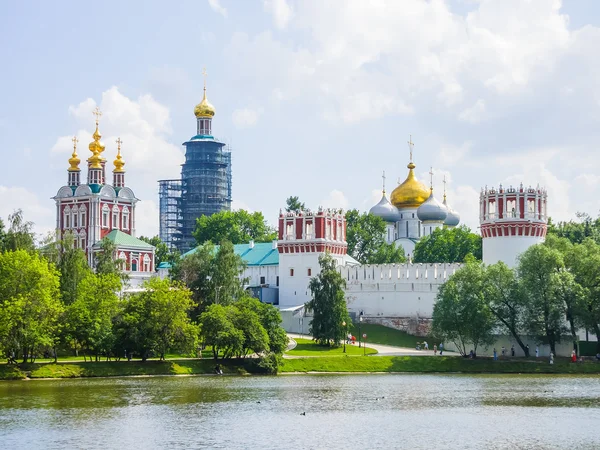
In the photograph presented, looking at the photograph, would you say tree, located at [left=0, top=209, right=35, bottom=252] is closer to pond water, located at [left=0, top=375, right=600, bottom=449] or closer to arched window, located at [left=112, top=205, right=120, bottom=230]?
pond water, located at [left=0, top=375, right=600, bottom=449]

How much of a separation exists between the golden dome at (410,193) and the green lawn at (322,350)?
40.0 m

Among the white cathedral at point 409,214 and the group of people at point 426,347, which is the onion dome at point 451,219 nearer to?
the white cathedral at point 409,214

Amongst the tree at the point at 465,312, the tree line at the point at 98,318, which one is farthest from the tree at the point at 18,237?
the tree at the point at 465,312

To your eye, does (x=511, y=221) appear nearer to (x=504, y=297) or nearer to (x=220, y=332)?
(x=504, y=297)

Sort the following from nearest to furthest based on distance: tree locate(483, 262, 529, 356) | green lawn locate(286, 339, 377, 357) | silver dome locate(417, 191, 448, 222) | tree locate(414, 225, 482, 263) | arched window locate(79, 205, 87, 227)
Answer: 1. tree locate(483, 262, 529, 356)
2. green lawn locate(286, 339, 377, 357)
3. tree locate(414, 225, 482, 263)
4. arched window locate(79, 205, 87, 227)
5. silver dome locate(417, 191, 448, 222)

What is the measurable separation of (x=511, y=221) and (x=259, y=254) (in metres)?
24.2

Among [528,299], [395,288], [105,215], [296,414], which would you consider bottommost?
[296,414]

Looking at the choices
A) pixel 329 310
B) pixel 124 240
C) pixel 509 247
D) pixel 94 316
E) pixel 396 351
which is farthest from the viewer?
pixel 124 240

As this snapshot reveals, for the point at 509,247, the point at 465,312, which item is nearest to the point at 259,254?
the point at 509,247

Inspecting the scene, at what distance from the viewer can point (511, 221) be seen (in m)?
73.1

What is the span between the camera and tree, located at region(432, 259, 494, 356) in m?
60.8

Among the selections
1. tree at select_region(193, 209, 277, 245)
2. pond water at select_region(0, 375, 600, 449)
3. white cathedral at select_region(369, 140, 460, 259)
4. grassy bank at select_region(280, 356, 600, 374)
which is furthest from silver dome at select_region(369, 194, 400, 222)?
pond water at select_region(0, 375, 600, 449)

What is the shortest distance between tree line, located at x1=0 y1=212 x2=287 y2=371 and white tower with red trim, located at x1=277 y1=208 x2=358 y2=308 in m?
20.1

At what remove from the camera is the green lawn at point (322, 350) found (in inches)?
2488
